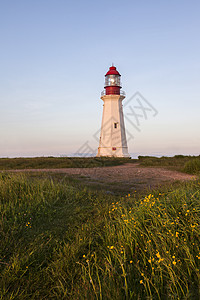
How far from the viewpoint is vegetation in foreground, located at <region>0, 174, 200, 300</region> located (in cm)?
289

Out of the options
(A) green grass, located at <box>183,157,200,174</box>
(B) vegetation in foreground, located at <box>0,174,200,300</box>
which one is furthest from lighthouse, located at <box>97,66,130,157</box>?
(B) vegetation in foreground, located at <box>0,174,200,300</box>

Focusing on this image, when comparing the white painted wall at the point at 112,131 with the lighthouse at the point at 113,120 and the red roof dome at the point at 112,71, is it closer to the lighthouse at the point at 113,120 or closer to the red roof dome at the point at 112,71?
the lighthouse at the point at 113,120

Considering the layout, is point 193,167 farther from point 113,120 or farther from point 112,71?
point 112,71

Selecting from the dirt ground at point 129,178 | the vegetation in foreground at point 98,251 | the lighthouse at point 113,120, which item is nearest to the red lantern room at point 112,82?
the lighthouse at point 113,120

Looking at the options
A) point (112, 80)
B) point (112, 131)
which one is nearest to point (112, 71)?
point (112, 80)

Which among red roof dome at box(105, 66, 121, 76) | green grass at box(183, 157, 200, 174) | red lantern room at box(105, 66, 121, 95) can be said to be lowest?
green grass at box(183, 157, 200, 174)

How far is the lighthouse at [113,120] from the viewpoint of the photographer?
30.3 meters

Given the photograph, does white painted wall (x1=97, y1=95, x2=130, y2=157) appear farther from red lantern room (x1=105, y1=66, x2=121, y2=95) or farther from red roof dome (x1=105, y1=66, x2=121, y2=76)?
red roof dome (x1=105, y1=66, x2=121, y2=76)

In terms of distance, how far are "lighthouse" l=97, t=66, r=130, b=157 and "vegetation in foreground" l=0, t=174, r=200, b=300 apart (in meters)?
23.8

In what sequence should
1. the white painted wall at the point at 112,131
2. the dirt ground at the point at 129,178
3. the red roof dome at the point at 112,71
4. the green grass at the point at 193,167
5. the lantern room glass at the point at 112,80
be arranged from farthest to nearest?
the lantern room glass at the point at 112,80, the white painted wall at the point at 112,131, the red roof dome at the point at 112,71, the green grass at the point at 193,167, the dirt ground at the point at 129,178

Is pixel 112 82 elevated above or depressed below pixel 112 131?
above

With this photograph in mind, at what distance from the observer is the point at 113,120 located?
3064 cm

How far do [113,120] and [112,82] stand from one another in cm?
474

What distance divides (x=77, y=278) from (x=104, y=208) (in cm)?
264
